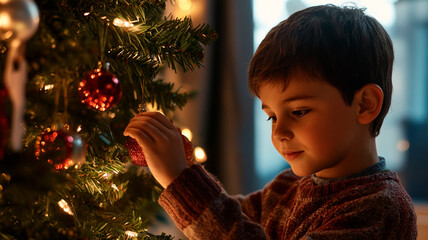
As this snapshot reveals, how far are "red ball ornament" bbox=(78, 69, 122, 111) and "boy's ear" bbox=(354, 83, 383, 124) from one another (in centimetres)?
42

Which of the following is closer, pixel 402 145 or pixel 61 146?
pixel 61 146

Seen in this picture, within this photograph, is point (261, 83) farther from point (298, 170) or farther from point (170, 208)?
point (170, 208)

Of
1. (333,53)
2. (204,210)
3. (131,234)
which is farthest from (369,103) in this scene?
(131,234)

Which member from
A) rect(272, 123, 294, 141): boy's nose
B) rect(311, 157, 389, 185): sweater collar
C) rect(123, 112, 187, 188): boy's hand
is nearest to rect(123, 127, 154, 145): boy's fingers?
rect(123, 112, 187, 188): boy's hand

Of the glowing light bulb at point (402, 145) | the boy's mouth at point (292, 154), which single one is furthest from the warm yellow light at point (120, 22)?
the glowing light bulb at point (402, 145)

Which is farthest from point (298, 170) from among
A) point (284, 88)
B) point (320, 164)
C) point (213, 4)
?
point (213, 4)

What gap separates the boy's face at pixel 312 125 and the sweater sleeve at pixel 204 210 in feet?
0.53

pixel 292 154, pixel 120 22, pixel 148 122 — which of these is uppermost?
pixel 120 22

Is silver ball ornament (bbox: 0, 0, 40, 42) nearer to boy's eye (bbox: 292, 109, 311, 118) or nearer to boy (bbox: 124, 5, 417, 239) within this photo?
boy (bbox: 124, 5, 417, 239)

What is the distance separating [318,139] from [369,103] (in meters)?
0.12

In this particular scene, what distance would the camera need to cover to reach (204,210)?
590 mm

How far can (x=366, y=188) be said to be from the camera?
2.22 ft

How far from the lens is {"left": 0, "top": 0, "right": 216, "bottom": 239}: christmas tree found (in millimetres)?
384

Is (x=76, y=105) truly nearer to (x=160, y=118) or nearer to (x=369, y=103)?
(x=160, y=118)
